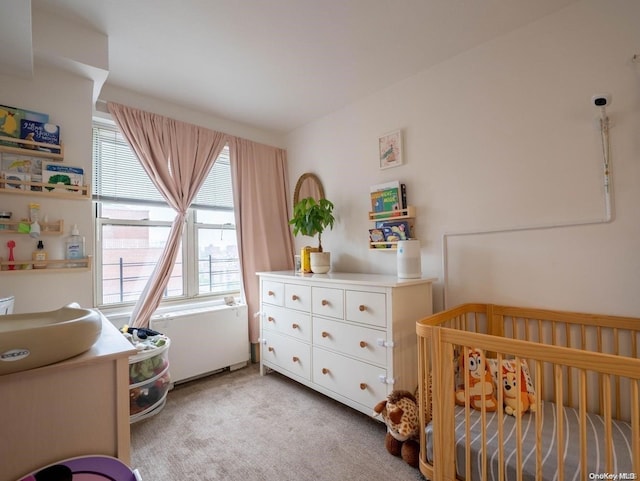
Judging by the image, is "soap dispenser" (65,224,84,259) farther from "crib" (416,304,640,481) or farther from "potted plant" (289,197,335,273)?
"crib" (416,304,640,481)

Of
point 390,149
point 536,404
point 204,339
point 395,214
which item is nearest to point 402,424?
point 536,404

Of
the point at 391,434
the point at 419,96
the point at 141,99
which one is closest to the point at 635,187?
the point at 419,96

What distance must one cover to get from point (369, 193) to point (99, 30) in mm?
2125

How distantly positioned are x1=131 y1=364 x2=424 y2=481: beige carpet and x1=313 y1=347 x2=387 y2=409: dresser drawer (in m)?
0.20

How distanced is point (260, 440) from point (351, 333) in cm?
86

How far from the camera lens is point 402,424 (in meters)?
1.64

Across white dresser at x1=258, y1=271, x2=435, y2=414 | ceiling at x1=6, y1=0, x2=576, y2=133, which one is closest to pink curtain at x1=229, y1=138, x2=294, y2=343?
white dresser at x1=258, y1=271, x2=435, y2=414

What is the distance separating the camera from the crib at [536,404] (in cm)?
106

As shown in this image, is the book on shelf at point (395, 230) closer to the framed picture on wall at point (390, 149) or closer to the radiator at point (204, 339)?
the framed picture on wall at point (390, 149)

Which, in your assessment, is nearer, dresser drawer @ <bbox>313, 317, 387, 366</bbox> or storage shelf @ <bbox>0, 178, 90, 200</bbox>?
storage shelf @ <bbox>0, 178, 90, 200</bbox>

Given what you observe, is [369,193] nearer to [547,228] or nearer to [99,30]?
[547,228]

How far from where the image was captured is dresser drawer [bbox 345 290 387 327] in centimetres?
186

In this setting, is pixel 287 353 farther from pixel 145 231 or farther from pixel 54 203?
pixel 54 203

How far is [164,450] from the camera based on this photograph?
1.79 m
